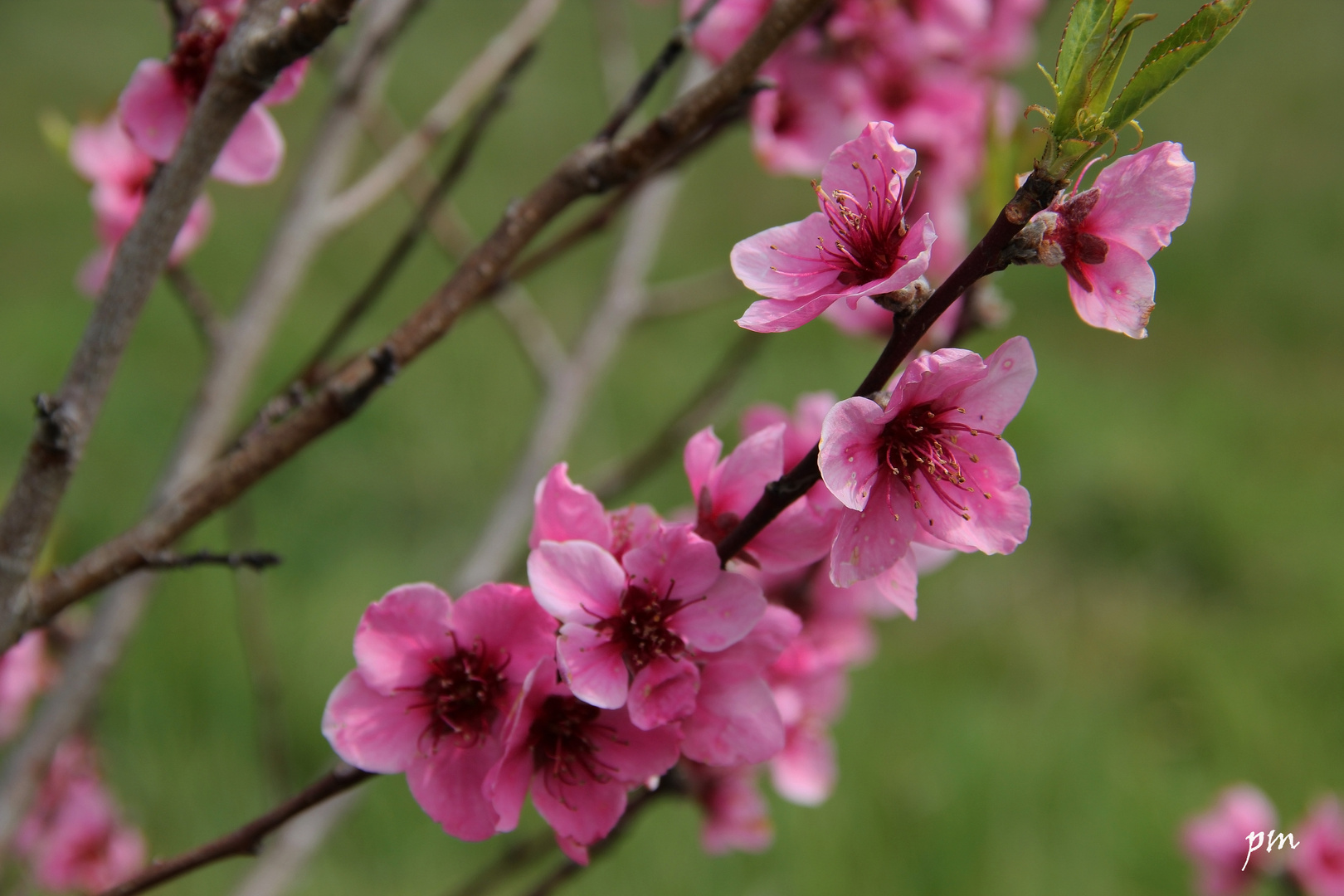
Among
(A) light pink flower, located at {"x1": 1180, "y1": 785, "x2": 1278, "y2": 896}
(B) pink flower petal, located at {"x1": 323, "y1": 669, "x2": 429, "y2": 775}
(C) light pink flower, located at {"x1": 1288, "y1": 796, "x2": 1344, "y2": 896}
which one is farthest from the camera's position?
(A) light pink flower, located at {"x1": 1180, "y1": 785, "x2": 1278, "y2": 896}

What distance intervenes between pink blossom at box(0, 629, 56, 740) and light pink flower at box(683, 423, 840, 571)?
787mm

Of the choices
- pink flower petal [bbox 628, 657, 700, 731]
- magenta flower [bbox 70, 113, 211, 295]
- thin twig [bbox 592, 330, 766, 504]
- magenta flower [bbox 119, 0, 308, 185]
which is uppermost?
magenta flower [bbox 119, 0, 308, 185]

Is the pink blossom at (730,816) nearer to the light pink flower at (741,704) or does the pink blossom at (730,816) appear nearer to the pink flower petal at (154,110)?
the light pink flower at (741,704)

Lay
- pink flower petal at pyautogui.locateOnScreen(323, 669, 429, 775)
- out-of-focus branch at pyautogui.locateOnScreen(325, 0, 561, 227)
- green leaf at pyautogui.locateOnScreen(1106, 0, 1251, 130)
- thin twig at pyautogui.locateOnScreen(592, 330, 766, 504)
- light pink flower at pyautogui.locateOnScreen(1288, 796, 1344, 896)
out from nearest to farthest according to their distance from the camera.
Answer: green leaf at pyautogui.locateOnScreen(1106, 0, 1251, 130)
pink flower petal at pyautogui.locateOnScreen(323, 669, 429, 775)
out-of-focus branch at pyautogui.locateOnScreen(325, 0, 561, 227)
thin twig at pyautogui.locateOnScreen(592, 330, 766, 504)
light pink flower at pyautogui.locateOnScreen(1288, 796, 1344, 896)

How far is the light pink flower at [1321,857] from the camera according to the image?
1.06m

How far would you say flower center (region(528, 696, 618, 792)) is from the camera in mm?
469

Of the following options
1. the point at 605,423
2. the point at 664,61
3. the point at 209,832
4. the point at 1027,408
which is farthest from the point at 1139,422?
the point at 664,61

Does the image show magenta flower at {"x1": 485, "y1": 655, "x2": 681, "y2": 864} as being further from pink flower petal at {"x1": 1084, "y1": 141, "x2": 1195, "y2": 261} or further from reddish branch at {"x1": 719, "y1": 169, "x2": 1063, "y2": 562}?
pink flower petal at {"x1": 1084, "y1": 141, "x2": 1195, "y2": 261}

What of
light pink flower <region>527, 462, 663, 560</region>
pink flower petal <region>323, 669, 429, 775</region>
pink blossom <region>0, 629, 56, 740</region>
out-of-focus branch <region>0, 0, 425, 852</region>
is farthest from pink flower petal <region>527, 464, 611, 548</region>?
pink blossom <region>0, 629, 56, 740</region>

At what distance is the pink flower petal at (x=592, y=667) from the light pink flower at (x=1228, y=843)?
42.2 inches

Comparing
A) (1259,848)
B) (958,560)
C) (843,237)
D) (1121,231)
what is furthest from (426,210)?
(958,560)

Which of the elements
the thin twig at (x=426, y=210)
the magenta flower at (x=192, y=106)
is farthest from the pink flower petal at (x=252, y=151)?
the thin twig at (x=426, y=210)

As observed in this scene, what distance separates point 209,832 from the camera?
5.29ft

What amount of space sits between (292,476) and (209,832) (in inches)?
44.3
